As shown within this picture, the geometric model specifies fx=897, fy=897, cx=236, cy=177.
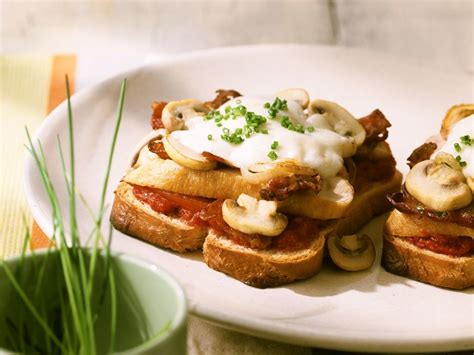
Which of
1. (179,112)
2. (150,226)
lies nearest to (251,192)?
(150,226)

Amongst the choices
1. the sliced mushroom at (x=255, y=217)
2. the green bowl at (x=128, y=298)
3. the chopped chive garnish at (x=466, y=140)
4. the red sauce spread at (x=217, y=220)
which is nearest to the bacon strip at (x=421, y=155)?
the chopped chive garnish at (x=466, y=140)

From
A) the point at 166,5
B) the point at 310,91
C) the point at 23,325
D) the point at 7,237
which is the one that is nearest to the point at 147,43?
the point at 166,5

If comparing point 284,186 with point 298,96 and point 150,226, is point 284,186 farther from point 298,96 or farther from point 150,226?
point 298,96

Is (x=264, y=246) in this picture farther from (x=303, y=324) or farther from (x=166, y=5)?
(x=166, y=5)

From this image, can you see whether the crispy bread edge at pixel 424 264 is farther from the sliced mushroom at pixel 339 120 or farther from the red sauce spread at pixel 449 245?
the sliced mushroom at pixel 339 120

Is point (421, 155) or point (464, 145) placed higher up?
point (464, 145)

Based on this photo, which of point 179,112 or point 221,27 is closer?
point 179,112
